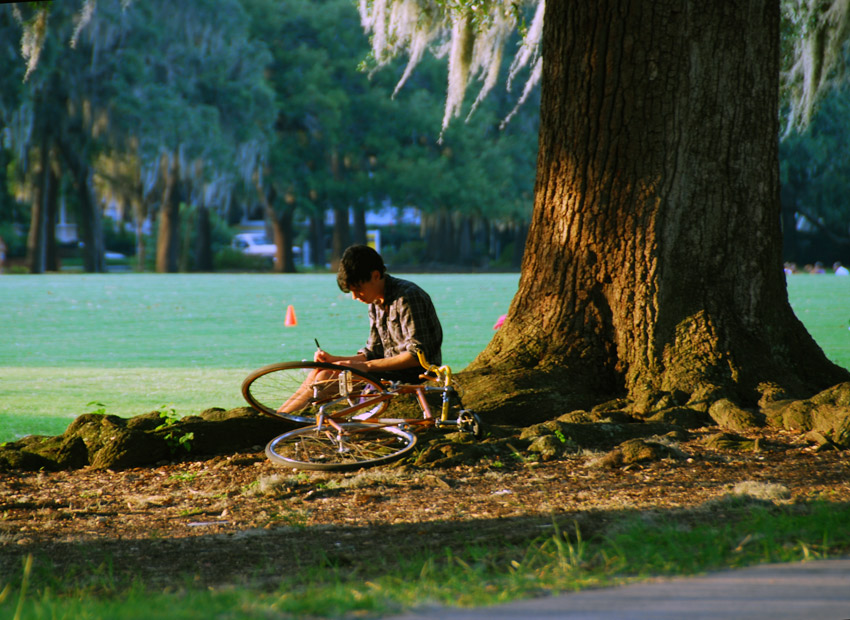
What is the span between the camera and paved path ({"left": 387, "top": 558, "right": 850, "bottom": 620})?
2.79 metres

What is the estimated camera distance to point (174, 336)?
51.7 ft

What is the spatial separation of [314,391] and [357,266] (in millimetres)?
731

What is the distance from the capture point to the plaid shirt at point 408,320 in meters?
5.46

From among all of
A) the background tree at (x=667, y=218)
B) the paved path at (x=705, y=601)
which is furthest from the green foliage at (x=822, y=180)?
the paved path at (x=705, y=601)

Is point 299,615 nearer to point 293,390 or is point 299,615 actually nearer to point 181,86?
point 293,390

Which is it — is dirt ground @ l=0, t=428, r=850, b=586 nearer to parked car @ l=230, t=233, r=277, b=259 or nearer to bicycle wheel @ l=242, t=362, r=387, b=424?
bicycle wheel @ l=242, t=362, r=387, b=424

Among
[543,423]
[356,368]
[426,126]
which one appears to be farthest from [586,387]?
[426,126]

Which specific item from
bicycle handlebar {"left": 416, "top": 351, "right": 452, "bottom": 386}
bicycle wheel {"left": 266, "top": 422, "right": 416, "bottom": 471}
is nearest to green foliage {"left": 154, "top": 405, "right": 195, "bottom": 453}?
bicycle wheel {"left": 266, "top": 422, "right": 416, "bottom": 471}

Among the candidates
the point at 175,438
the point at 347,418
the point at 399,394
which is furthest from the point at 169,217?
the point at 399,394

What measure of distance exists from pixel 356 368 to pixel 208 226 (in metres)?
41.4

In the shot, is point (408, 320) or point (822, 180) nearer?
point (408, 320)

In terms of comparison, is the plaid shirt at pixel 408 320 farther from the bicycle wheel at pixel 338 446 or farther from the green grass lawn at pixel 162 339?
the green grass lawn at pixel 162 339

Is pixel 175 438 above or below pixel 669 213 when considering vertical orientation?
below

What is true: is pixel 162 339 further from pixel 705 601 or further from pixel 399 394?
pixel 705 601
